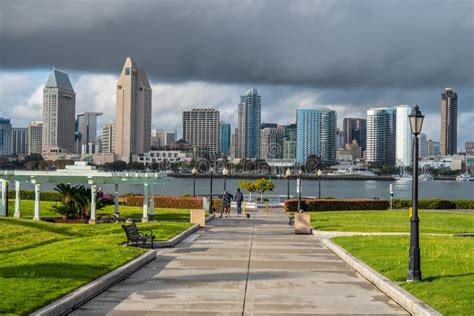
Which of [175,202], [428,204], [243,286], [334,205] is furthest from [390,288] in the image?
[428,204]

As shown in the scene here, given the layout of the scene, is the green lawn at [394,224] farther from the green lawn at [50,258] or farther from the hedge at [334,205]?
the hedge at [334,205]

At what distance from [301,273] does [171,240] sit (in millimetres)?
8084

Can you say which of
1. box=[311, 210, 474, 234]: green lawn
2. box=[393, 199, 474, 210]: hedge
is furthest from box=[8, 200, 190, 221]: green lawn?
box=[393, 199, 474, 210]: hedge

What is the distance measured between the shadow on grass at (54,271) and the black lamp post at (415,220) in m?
A: 6.98

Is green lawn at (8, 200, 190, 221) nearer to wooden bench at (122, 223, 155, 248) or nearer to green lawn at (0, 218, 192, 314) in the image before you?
green lawn at (0, 218, 192, 314)

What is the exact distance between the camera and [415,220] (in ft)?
53.0

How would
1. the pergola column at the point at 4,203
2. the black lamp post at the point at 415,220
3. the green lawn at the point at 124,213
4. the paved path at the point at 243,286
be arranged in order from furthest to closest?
the green lawn at the point at 124,213 < the pergola column at the point at 4,203 < the black lamp post at the point at 415,220 < the paved path at the point at 243,286

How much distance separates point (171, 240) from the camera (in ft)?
81.7

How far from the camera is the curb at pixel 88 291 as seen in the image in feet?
38.8

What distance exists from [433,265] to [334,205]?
1420 inches

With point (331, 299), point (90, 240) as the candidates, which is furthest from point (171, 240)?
point (331, 299)

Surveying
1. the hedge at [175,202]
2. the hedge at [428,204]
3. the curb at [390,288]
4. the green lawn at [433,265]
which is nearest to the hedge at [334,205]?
the hedge at [428,204]

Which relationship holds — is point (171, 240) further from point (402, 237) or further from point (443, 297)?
point (443, 297)

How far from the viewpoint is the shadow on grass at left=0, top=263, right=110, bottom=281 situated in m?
14.9
